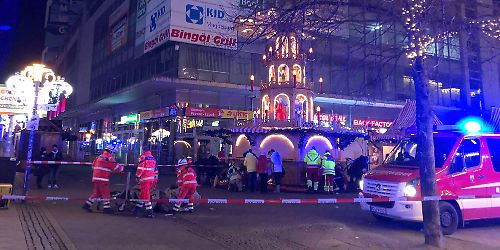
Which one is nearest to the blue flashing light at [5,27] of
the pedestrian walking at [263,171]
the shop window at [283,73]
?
the shop window at [283,73]

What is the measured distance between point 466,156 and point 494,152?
850 millimetres

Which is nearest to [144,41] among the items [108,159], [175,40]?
[175,40]

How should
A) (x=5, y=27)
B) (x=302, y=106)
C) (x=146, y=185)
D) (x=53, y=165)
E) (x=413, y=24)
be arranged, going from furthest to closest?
(x=5, y=27) → (x=302, y=106) → (x=53, y=165) → (x=146, y=185) → (x=413, y=24)

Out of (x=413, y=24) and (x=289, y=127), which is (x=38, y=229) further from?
(x=289, y=127)

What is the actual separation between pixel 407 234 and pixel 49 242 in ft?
23.6

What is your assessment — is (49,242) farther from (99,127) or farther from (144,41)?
(99,127)

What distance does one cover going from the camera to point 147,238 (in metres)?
7.73

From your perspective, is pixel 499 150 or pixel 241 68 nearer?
pixel 499 150

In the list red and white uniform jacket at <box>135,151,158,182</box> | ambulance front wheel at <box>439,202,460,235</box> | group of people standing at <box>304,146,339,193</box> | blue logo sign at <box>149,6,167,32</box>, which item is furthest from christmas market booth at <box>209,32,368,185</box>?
blue logo sign at <box>149,6,167,32</box>

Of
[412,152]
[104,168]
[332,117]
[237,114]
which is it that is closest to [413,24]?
[412,152]

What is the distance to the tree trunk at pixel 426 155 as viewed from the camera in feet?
25.2

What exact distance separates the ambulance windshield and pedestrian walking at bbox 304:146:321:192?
259 inches

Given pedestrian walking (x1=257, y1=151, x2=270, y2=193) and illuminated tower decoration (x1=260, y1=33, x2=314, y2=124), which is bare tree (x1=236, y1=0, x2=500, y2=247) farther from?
illuminated tower decoration (x1=260, y1=33, x2=314, y2=124)

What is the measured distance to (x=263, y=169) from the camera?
16.6 meters
